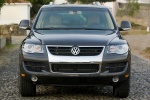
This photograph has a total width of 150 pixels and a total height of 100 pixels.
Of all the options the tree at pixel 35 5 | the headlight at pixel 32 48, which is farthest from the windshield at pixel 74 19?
the tree at pixel 35 5

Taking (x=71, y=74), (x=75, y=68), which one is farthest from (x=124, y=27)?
(x=71, y=74)

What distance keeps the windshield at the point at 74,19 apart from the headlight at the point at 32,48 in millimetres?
1160

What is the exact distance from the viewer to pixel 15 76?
35.6 feet

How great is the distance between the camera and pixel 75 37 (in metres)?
7.83

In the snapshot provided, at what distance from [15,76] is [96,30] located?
3053mm

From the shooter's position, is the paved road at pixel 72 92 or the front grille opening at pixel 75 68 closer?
the front grille opening at pixel 75 68

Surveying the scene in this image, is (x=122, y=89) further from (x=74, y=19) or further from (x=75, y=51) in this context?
(x=74, y=19)

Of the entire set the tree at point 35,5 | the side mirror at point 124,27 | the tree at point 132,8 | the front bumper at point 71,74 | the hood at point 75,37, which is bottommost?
the tree at point 132,8

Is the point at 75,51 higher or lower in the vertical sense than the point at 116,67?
higher

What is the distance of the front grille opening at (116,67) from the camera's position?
24.7 feet

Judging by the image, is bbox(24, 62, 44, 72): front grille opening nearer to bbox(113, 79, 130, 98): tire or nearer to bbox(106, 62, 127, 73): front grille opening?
bbox(106, 62, 127, 73): front grille opening

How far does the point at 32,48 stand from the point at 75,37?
0.78 metres

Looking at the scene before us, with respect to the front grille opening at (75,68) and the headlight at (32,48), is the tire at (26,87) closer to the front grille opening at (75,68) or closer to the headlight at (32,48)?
the headlight at (32,48)

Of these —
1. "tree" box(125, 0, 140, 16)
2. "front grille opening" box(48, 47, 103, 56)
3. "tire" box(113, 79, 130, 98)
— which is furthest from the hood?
"tree" box(125, 0, 140, 16)
